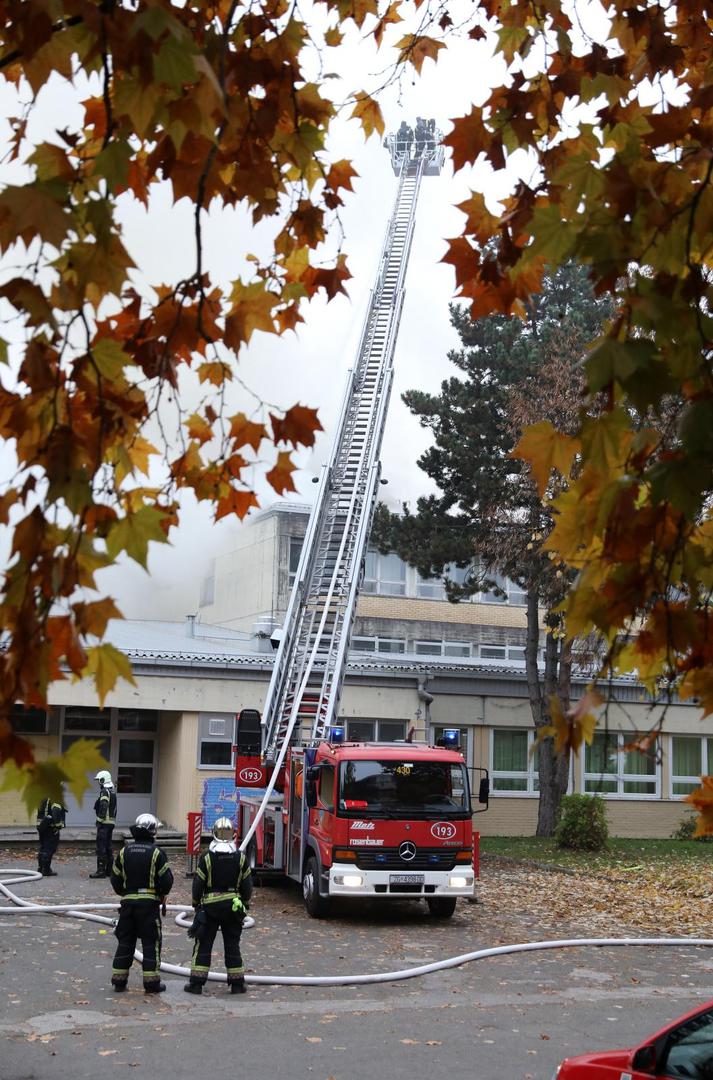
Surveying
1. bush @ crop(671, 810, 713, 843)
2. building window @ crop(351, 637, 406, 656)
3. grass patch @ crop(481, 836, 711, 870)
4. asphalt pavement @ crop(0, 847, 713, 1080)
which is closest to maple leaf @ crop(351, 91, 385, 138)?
asphalt pavement @ crop(0, 847, 713, 1080)

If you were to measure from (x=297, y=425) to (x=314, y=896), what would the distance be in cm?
1211

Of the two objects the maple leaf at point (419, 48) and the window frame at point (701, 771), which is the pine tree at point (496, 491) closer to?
the window frame at point (701, 771)

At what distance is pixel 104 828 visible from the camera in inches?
763

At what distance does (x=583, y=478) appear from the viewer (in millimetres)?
3590

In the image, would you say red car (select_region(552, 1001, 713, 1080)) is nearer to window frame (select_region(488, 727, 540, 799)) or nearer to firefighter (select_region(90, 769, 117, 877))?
firefighter (select_region(90, 769, 117, 877))

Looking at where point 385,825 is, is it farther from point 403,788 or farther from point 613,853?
point 613,853

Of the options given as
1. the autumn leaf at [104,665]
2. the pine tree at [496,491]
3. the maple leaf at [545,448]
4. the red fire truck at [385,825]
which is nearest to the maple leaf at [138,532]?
the autumn leaf at [104,665]

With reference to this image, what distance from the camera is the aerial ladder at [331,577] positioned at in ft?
59.1

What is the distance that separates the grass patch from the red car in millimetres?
A: 16461

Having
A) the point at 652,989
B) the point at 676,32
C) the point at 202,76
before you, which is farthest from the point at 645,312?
the point at 652,989

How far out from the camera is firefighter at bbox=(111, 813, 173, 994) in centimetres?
1020

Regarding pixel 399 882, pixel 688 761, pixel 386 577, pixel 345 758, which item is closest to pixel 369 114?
pixel 345 758

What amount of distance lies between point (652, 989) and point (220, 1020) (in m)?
4.25

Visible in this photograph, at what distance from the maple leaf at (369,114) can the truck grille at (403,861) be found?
1058 centimetres
